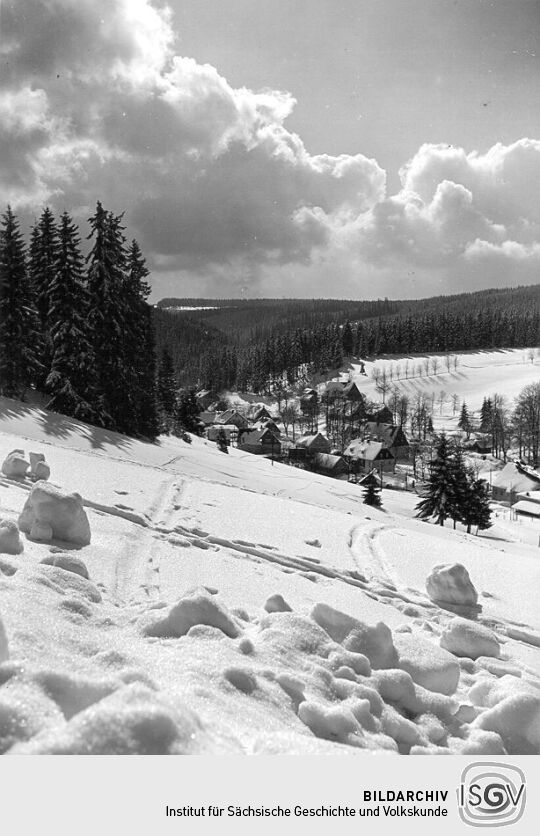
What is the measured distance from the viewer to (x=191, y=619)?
9.08 feet

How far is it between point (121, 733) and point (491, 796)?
5.23 ft

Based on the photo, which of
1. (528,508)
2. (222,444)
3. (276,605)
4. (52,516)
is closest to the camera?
(276,605)

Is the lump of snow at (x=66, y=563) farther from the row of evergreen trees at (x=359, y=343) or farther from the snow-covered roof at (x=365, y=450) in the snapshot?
the row of evergreen trees at (x=359, y=343)

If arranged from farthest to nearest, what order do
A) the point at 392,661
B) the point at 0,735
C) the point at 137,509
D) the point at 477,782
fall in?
the point at 137,509, the point at 392,661, the point at 477,782, the point at 0,735

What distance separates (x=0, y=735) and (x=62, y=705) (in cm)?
22

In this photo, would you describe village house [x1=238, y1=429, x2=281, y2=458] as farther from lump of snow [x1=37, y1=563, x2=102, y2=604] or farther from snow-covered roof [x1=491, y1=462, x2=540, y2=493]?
lump of snow [x1=37, y1=563, x2=102, y2=604]

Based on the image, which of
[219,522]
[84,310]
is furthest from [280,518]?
[84,310]

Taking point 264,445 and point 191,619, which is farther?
point 264,445

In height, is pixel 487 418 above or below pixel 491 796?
below

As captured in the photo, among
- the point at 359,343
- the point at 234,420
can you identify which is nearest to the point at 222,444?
the point at 234,420

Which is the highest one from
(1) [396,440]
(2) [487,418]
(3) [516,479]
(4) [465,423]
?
(2) [487,418]

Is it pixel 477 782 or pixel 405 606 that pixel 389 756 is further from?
pixel 405 606

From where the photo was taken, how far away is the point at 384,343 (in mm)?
117438

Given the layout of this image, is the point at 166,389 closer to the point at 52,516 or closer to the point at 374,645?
the point at 52,516
